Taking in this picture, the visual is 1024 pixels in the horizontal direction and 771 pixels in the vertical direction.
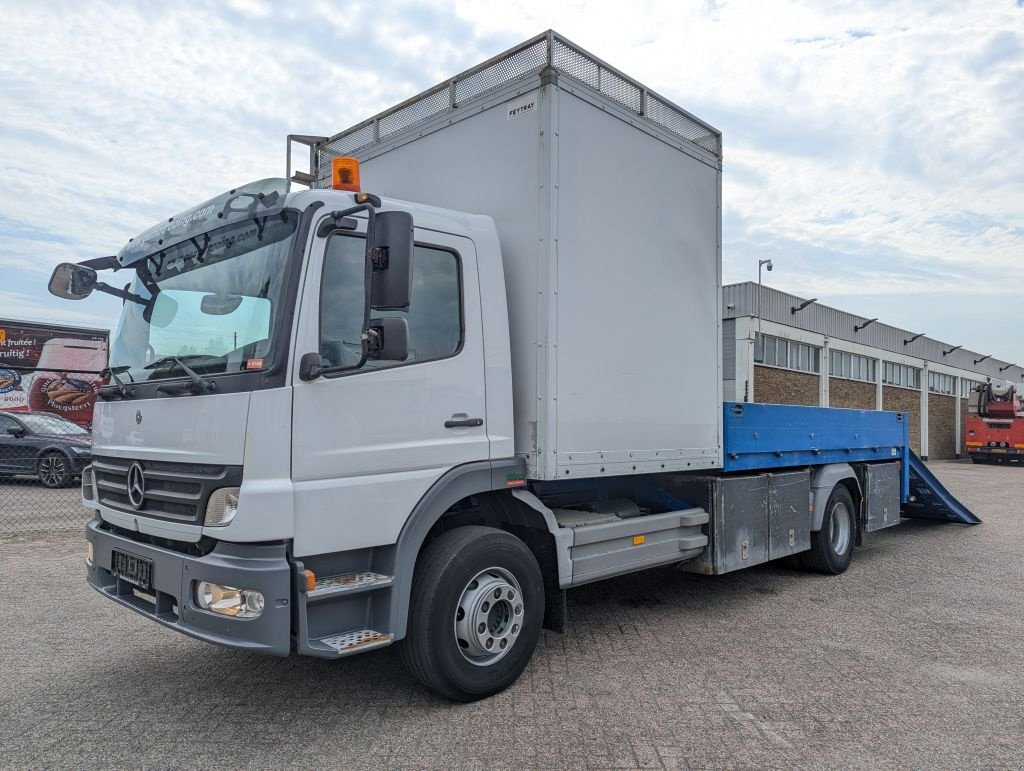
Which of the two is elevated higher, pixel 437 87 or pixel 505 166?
pixel 437 87

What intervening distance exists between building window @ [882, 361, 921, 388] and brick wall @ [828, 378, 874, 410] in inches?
73.3

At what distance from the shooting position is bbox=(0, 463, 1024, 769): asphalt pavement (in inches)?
141

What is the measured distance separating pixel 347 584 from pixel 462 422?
1.06m

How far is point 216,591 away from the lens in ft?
11.5

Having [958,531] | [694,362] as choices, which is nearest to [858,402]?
[958,531]

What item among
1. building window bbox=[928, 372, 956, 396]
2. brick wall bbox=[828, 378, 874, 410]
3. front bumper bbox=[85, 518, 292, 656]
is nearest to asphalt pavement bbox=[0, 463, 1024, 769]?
front bumper bbox=[85, 518, 292, 656]

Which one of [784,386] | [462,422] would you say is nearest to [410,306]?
[462,422]

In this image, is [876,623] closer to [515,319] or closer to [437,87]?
[515,319]

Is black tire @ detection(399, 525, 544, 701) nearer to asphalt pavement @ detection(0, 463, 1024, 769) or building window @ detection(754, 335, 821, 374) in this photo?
asphalt pavement @ detection(0, 463, 1024, 769)

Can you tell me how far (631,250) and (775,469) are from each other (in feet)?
10.2

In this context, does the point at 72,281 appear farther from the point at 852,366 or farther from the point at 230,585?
the point at 852,366

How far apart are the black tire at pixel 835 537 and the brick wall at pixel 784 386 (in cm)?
1533

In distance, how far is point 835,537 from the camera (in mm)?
7703

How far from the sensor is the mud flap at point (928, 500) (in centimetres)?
1020
